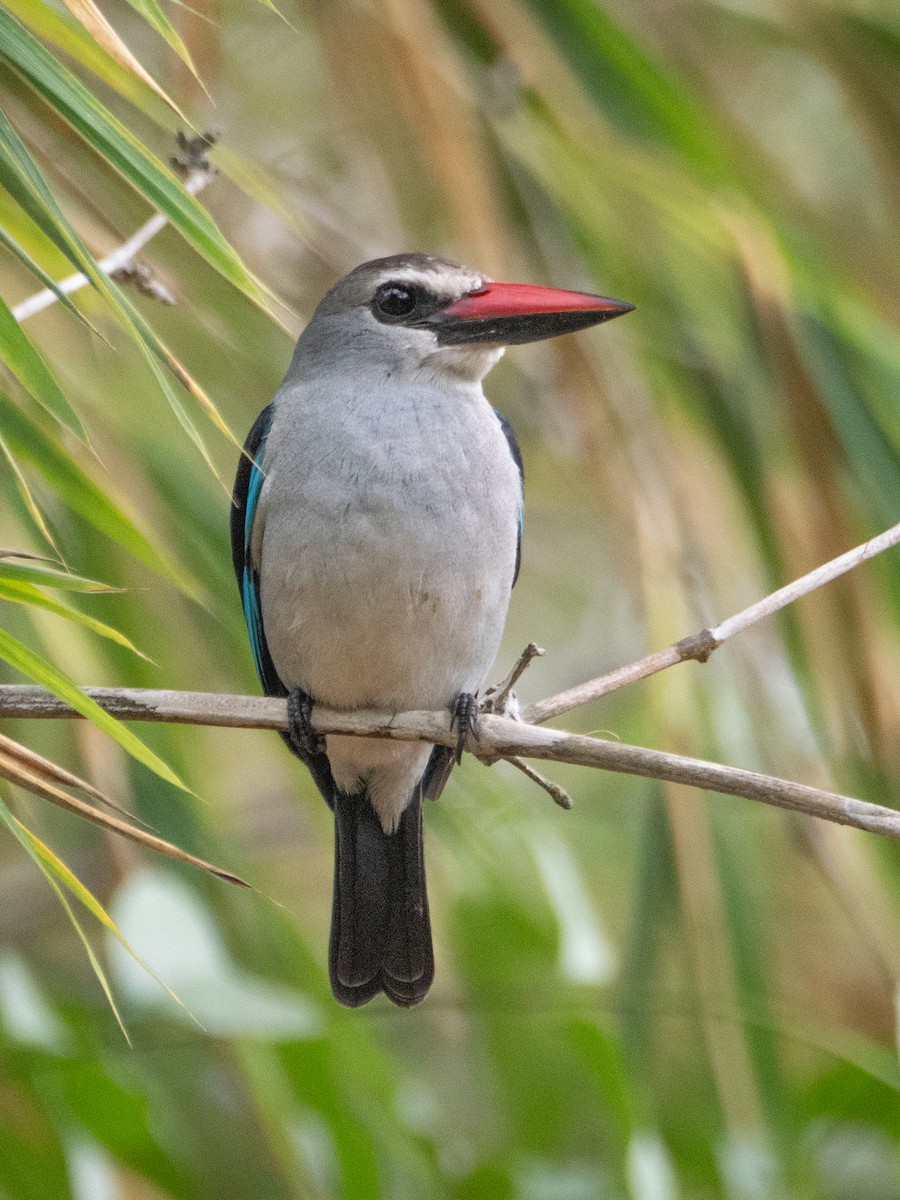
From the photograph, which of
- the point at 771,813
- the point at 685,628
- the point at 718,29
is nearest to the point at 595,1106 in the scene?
the point at 771,813

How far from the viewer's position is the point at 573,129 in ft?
11.2

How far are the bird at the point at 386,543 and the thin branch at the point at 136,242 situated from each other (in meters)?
0.49

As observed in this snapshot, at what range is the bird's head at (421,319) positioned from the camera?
312cm

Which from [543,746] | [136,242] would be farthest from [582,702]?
[136,242]

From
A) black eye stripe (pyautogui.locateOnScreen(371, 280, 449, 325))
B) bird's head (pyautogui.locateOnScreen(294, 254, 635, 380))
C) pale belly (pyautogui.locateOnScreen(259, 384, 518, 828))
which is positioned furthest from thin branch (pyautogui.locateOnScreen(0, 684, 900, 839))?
black eye stripe (pyautogui.locateOnScreen(371, 280, 449, 325))

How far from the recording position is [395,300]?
10.9ft

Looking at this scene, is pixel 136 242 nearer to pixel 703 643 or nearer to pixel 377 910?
pixel 703 643

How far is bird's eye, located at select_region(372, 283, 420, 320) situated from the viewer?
331cm

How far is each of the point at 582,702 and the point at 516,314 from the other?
3.60 feet

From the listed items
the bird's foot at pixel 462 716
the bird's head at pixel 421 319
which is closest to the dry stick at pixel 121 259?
the bird's head at pixel 421 319

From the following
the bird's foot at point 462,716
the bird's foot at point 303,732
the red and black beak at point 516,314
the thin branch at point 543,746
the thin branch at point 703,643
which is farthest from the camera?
the bird's foot at point 303,732

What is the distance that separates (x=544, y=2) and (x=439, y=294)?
65 cm

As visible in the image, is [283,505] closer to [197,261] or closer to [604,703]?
[197,261]

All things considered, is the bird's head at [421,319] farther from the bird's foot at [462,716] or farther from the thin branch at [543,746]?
the thin branch at [543,746]
